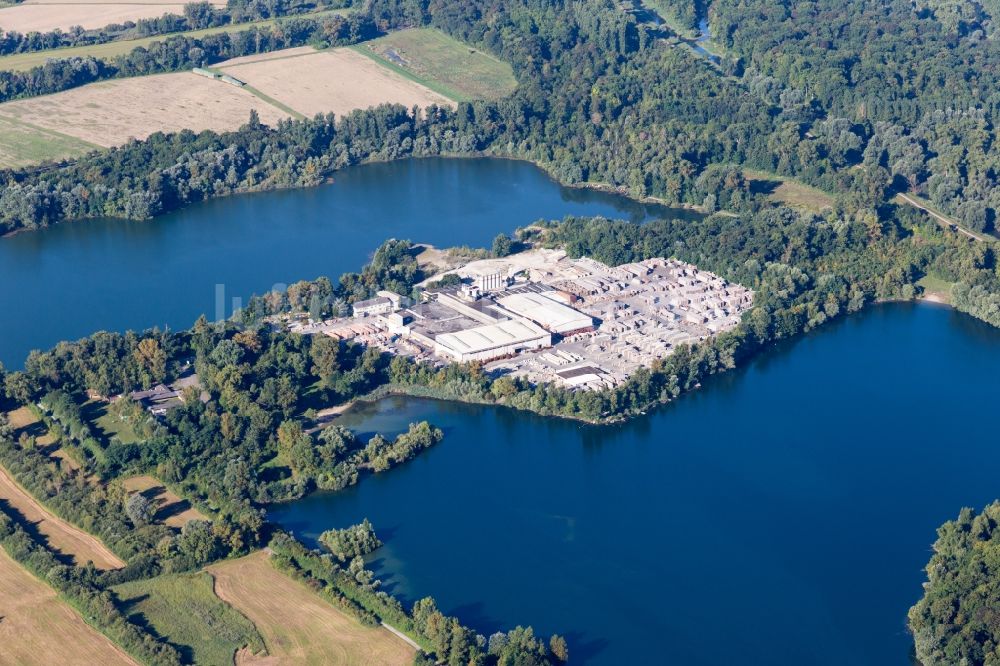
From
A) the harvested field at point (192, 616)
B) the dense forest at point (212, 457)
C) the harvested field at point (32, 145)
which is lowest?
the harvested field at point (192, 616)

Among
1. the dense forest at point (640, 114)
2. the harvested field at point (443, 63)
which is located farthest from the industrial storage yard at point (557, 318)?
the harvested field at point (443, 63)

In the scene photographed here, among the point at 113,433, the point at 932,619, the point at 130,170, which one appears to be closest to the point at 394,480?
the point at 113,433

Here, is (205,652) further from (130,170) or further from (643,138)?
(643,138)

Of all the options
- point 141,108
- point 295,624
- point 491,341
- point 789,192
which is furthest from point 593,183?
point 295,624

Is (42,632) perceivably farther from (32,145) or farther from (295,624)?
(32,145)

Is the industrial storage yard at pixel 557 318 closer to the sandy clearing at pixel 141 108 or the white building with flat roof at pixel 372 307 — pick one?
the white building with flat roof at pixel 372 307

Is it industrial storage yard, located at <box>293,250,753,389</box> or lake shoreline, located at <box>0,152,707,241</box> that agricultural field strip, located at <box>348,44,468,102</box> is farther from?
industrial storage yard, located at <box>293,250,753,389</box>
